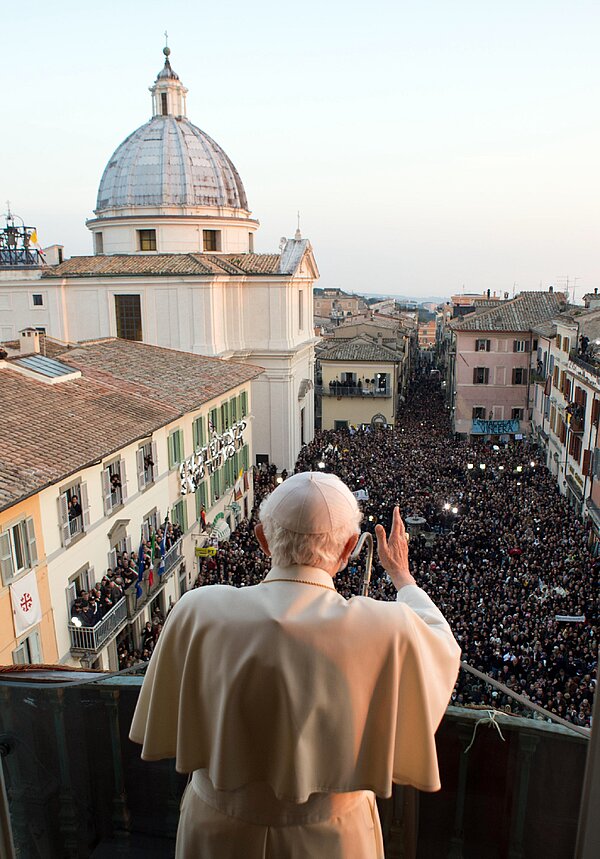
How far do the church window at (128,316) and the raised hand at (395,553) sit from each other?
111ft

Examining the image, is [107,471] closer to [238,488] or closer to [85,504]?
[85,504]

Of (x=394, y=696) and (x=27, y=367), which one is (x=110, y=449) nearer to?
(x=27, y=367)

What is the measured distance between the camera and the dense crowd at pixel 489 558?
45.8 ft

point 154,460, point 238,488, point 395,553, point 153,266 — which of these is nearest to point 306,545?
point 395,553

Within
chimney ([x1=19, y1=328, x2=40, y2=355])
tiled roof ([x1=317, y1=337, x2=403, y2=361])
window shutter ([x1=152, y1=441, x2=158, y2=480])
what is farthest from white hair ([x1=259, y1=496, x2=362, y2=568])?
tiled roof ([x1=317, y1=337, x2=403, y2=361])

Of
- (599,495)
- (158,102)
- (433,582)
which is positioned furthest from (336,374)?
(433,582)

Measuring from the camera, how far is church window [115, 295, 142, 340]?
35.1 meters

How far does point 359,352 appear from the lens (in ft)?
151

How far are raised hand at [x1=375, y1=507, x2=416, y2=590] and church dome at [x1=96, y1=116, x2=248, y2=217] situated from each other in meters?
A: 39.7

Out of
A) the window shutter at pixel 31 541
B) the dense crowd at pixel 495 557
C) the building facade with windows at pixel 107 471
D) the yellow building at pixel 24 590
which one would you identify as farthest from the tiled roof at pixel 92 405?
the dense crowd at pixel 495 557

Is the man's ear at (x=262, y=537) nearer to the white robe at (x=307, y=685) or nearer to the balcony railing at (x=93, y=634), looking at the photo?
the white robe at (x=307, y=685)

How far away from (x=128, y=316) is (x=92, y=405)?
19.5m

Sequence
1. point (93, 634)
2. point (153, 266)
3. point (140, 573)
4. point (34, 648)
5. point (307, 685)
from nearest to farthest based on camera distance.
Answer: point (307, 685) → point (34, 648) → point (93, 634) → point (140, 573) → point (153, 266)

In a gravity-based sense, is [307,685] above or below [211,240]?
below
